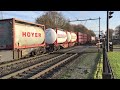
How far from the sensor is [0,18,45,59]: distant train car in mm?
19719

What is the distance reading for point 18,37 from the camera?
20.7m

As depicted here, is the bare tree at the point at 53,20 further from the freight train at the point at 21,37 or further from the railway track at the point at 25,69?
the railway track at the point at 25,69

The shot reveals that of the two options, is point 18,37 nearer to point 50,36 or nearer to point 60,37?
point 50,36

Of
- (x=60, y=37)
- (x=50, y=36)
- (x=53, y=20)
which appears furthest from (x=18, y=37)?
(x=53, y=20)

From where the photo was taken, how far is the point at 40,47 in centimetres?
2823

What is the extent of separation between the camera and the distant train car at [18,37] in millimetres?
19719

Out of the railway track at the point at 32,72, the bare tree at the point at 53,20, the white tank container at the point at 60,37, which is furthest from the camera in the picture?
the bare tree at the point at 53,20

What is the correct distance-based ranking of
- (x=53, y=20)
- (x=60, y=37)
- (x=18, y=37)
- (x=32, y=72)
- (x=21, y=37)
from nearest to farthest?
(x=32, y=72)
(x=18, y=37)
(x=21, y=37)
(x=60, y=37)
(x=53, y=20)

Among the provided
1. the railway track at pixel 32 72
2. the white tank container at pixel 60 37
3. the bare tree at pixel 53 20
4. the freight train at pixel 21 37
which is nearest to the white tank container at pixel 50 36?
the white tank container at pixel 60 37
